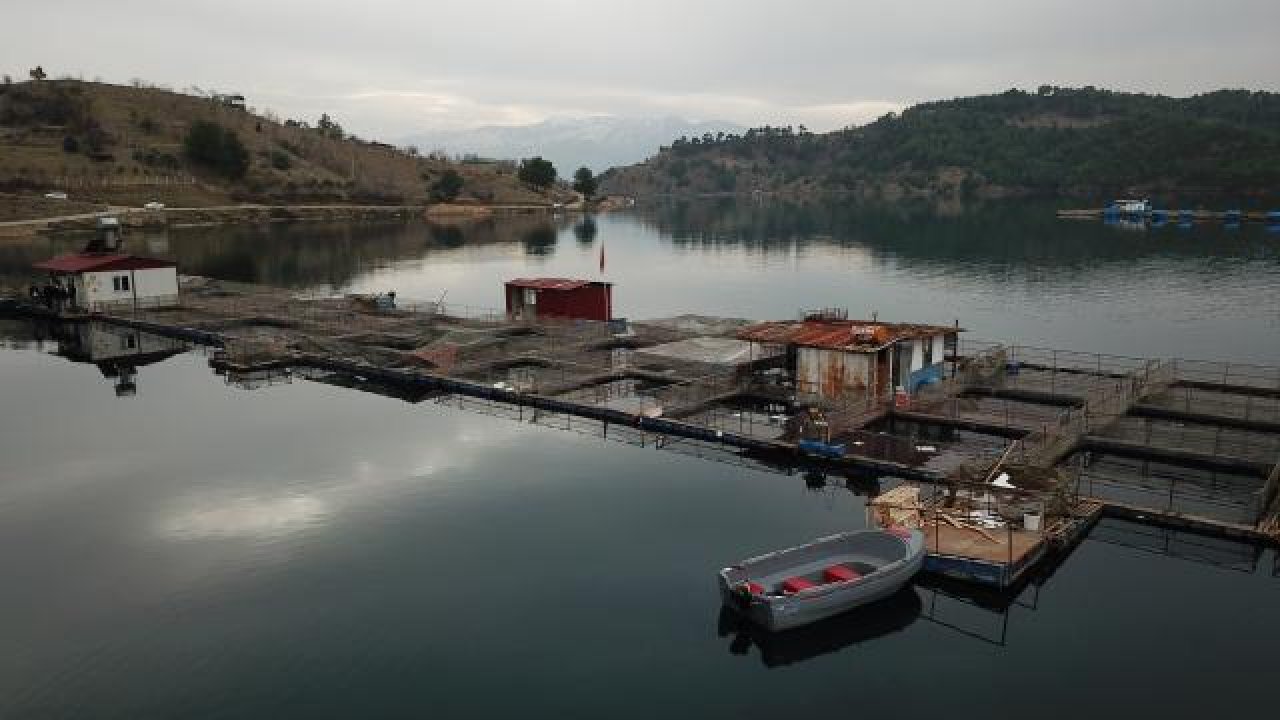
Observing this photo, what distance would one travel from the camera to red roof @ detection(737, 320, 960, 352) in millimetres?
56516

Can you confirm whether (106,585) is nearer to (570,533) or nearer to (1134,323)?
(570,533)

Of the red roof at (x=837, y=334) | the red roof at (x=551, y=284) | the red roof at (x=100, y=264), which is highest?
the red roof at (x=100, y=264)

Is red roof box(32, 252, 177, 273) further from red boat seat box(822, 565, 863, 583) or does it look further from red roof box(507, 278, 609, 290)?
red boat seat box(822, 565, 863, 583)

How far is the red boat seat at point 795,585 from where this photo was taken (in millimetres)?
32875

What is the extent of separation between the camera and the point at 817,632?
32.8m

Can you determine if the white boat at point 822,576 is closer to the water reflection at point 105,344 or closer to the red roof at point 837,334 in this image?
the red roof at point 837,334

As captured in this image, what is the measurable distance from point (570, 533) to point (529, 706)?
12.9 meters

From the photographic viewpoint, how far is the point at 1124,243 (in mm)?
182750

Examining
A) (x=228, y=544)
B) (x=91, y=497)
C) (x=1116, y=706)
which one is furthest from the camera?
(x=91, y=497)

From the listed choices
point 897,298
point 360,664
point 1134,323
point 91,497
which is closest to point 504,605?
point 360,664

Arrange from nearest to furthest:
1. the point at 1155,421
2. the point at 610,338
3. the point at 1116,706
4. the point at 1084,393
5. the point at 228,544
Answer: the point at 1116,706 < the point at 228,544 < the point at 1155,421 < the point at 1084,393 < the point at 610,338

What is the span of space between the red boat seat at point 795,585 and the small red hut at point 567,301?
1991 inches

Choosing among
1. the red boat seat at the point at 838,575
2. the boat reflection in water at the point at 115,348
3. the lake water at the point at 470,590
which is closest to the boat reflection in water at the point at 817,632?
the lake water at the point at 470,590

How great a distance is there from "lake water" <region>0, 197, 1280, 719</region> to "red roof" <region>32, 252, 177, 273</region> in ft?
100
